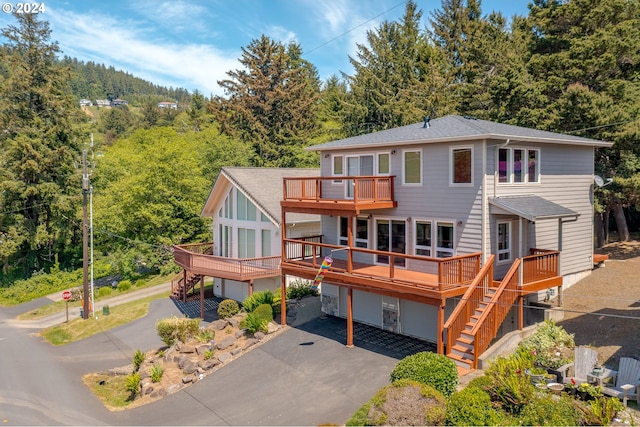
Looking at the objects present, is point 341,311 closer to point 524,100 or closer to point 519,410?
point 519,410

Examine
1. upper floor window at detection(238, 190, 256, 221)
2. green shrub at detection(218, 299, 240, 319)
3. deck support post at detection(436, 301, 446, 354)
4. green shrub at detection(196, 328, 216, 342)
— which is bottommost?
green shrub at detection(196, 328, 216, 342)

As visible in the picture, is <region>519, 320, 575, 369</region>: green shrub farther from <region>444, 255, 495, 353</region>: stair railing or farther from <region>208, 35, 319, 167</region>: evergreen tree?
<region>208, 35, 319, 167</region>: evergreen tree

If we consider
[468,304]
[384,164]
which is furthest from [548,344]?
[384,164]

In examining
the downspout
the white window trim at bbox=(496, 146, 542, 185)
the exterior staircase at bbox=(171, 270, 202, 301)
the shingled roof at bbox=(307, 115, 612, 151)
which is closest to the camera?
the downspout

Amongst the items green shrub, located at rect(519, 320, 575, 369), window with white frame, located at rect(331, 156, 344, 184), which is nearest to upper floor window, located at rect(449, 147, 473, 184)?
green shrub, located at rect(519, 320, 575, 369)

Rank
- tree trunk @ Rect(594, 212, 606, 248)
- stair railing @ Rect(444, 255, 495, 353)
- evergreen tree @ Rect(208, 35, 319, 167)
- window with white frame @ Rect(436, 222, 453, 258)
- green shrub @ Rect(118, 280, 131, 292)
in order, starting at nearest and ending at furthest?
1. stair railing @ Rect(444, 255, 495, 353)
2. window with white frame @ Rect(436, 222, 453, 258)
3. tree trunk @ Rect(594, 212, 606, 248)
4. green shrub @ Rect(118, 280, 131, 292)
5. evergreen tree @ Rect(208, 35, 319, 167)

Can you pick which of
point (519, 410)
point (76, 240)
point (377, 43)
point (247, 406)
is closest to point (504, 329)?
point (519, 410)

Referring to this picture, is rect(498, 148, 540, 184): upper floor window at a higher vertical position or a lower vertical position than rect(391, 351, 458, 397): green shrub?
higher

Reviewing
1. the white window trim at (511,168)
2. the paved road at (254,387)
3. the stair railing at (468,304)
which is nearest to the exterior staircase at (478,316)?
the stair railing at (468,304)
